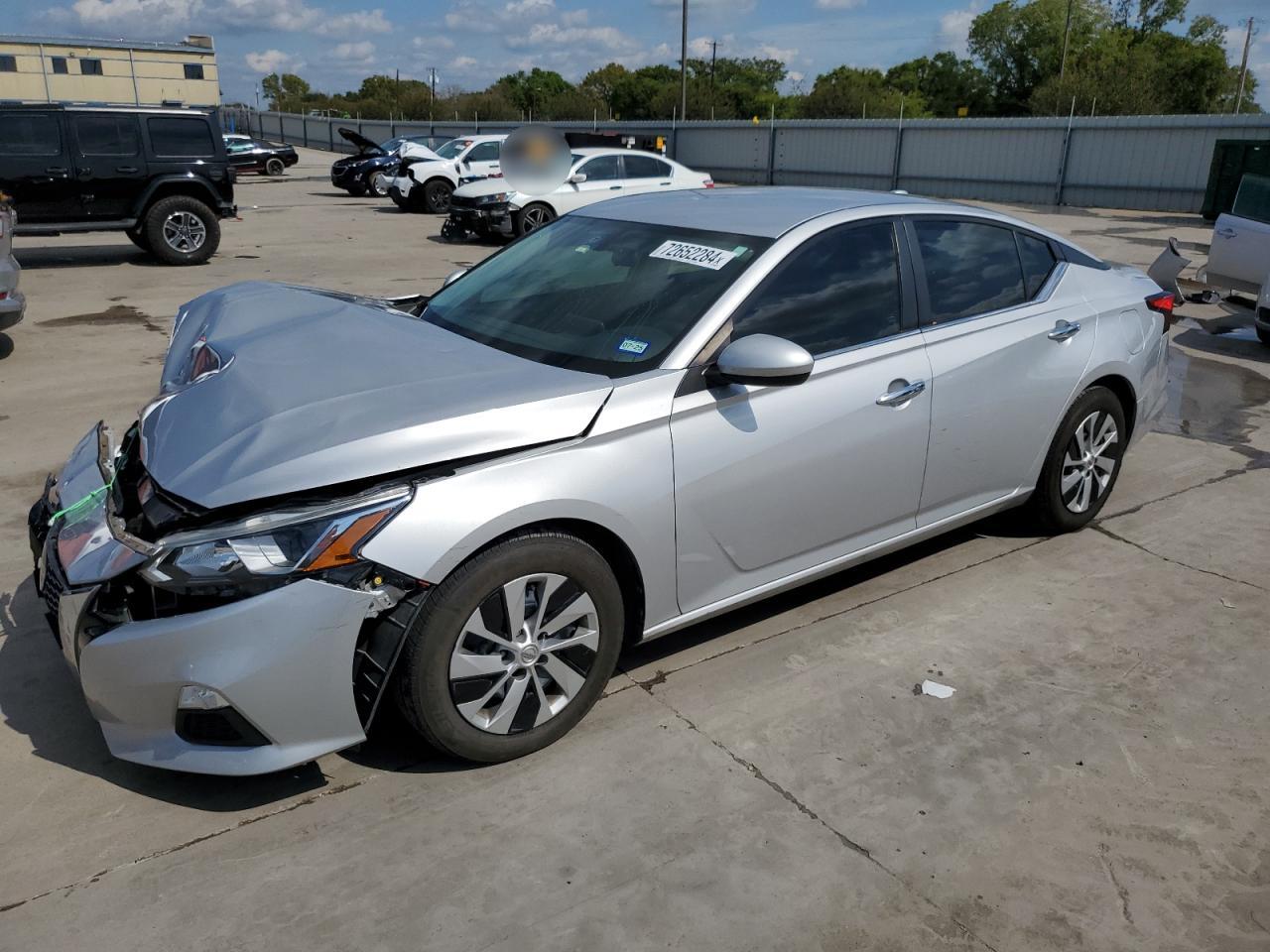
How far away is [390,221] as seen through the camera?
2030 centimetres

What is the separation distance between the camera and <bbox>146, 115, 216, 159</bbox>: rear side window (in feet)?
43.5

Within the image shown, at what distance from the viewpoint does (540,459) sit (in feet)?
10.0

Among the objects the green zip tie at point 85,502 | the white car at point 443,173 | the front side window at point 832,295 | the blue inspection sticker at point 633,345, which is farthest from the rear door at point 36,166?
the front side window at point 832,295

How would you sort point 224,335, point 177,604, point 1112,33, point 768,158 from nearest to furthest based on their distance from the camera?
point 177,604 → point 224,335 → point 768,158 → point 1112,33

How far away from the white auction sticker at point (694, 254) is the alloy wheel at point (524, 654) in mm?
1343

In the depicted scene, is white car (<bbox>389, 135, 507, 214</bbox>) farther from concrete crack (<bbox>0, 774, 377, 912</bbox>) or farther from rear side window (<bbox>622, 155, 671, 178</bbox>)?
concrete crack (<bbox>0, 774, 377, 912</bbox>)

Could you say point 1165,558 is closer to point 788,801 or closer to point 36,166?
point 788,801

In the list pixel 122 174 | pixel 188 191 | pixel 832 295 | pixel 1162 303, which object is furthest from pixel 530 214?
pixel 832 295

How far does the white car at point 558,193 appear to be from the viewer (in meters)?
16.3

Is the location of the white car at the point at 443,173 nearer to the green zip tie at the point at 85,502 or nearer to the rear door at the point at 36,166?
the rear door at the point at 36,166

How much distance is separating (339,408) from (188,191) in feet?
40.2

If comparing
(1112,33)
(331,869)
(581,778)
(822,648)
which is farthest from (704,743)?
(1112,33)

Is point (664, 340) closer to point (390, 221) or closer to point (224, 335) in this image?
point (224, 335)

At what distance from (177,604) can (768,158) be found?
108 ft
